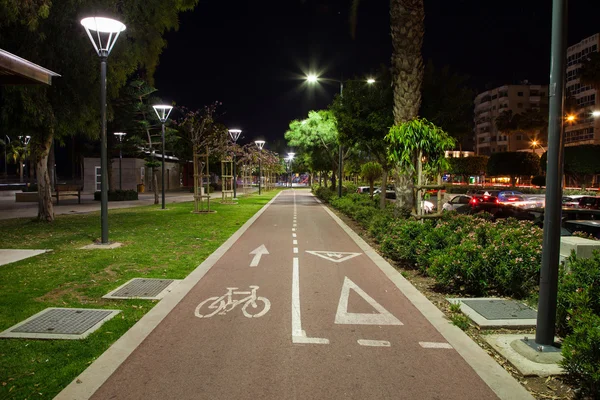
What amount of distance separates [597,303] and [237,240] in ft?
31.8

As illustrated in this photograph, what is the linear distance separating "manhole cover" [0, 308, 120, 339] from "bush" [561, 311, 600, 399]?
4.98 meters

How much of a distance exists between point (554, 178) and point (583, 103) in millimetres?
88214

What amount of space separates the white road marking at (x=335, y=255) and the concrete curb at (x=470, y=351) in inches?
91.1

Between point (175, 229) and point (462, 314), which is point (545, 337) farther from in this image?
point (175, 229)

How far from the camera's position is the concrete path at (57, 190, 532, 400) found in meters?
4.04

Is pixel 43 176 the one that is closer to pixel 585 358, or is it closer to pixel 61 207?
pixel 61 207

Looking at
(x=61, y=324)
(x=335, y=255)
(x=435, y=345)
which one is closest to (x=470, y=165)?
(x=335, y=255)

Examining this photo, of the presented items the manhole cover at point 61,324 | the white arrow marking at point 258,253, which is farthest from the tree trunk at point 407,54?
the manhole cover at point 61,324

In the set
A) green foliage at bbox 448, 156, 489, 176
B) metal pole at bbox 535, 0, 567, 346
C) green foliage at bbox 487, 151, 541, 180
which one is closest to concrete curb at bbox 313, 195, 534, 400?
metal pole at bbox 535, 0, 567, 346

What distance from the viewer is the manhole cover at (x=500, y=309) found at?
5.99 m

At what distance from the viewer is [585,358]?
3.84 metres

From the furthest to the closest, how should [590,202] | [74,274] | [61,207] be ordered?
[61,207] < [590,202] < [74,274]

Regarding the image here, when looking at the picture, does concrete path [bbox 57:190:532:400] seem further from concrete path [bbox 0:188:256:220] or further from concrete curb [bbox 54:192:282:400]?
concrete path [bbox 0:188:256:220]

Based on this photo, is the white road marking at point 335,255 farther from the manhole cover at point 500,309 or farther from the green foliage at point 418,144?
the manhole cover at point 500,309
